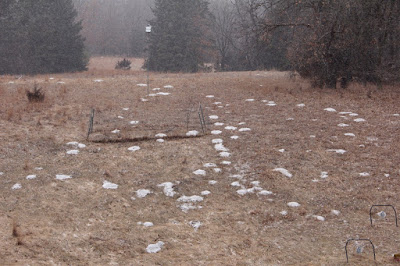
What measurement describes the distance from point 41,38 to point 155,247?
33999 millimetres

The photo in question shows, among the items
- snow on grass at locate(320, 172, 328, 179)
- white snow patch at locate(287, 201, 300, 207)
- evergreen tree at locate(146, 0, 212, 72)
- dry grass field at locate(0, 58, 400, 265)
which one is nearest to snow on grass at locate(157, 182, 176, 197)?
dry grass field at locate(0, 58, 400, 265)

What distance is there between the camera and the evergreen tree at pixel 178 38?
36.1 m

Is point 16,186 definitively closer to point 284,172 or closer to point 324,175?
point 284,172

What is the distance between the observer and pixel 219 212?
21.2ft

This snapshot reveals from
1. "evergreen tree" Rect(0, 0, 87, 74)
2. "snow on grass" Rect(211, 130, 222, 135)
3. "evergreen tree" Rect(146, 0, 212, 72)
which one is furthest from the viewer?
"evergreen tree" Rect(146, 0, 212, 72)

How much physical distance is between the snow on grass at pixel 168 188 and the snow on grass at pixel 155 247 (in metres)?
1.70

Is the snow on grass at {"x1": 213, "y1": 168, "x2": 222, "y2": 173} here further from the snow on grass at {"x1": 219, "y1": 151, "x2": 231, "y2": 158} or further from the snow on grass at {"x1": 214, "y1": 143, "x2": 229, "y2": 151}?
the snow on grass at {"x1": 214, "y1": 143, "x2": 229, "y2": 151}

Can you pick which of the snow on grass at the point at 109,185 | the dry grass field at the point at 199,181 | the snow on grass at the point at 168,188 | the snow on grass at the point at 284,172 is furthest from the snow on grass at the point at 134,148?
the snow on grass at the point at 284,172

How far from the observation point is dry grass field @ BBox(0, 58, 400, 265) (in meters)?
5.30

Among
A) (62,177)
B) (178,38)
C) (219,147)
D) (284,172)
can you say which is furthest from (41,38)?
(284,172)

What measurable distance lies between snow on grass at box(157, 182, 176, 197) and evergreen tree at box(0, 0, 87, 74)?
30.6 metres

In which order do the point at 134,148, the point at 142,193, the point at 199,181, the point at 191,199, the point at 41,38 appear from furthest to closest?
the point at 41,38 → the point at 134,148 → the point at 199,181 → the point at 142,193 → the point at 191,199

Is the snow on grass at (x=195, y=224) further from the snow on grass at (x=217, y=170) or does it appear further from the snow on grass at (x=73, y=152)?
the snow on grass at (x=73, y=152)

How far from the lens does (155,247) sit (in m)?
5.33
